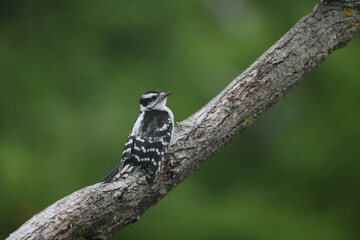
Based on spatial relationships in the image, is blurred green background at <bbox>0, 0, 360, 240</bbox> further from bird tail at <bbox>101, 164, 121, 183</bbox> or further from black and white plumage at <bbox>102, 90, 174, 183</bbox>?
bird tail at <bbox>101, 164, 121, 183</bbox>

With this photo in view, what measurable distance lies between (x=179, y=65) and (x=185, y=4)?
1124 millimetres

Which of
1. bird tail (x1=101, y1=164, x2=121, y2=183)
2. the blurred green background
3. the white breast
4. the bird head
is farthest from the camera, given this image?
the blurred green background

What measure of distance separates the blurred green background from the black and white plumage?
2069 millimetres

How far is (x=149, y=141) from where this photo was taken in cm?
536

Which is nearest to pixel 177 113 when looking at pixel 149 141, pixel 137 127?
pixel 137 127

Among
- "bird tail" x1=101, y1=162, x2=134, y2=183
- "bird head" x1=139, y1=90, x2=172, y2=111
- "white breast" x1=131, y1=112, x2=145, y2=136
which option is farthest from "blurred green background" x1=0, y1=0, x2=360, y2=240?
"bird tail" x1=101, y1=162, x2=134, y2=183

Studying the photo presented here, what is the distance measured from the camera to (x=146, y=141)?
5.37 metres

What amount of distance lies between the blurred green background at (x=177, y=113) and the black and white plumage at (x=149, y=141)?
2.07 m

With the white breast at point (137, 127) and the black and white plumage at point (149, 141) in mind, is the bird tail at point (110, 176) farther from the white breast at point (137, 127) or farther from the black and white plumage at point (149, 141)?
the white breast at point (137, 127)

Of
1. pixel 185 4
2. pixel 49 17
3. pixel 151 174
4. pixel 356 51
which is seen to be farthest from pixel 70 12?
pixel 151 174

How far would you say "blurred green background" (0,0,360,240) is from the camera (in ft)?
27.0

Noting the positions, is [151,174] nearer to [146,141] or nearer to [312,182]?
[146,141]

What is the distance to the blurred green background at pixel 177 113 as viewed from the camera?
824 cm

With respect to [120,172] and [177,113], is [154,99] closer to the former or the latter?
[120,172]
